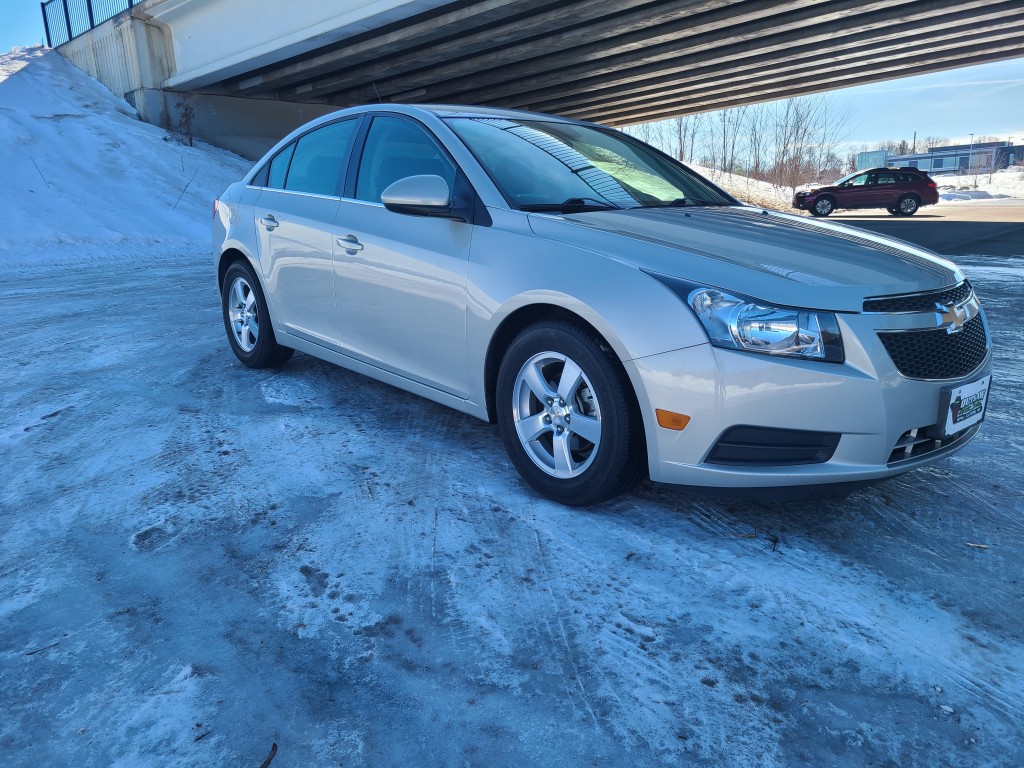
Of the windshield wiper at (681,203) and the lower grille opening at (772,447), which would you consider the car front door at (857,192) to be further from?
the lower grille opening at (772,447)

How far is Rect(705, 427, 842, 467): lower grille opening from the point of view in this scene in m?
2.59

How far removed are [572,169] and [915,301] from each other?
5.52 ft

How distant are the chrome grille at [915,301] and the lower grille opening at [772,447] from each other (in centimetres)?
47

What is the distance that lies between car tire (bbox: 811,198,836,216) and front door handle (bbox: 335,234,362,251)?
98.8ft

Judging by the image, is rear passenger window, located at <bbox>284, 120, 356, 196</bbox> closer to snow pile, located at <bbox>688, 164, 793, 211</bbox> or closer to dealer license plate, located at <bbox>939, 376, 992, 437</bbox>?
dealer license plate, located at <bbox>939, 376, 992, 437</bbox>

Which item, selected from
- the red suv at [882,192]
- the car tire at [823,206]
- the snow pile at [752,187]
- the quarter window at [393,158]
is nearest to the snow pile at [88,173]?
the quarter window at [393,158]

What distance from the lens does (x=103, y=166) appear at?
56.2 ft

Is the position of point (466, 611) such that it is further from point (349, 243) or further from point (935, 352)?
point (349, 243)

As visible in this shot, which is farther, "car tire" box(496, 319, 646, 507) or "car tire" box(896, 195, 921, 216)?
"car tire" box(896, 195, 921, 216)

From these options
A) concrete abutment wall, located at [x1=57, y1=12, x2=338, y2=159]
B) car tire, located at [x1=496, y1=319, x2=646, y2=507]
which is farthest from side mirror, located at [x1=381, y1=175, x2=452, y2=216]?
concrete abutment wall, located at [x1=57, y1=12, x2=338, y2=159]

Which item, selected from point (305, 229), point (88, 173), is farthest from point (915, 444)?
point (88, 173)

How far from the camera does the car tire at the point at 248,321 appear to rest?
4.91 m

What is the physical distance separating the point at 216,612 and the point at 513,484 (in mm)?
1367

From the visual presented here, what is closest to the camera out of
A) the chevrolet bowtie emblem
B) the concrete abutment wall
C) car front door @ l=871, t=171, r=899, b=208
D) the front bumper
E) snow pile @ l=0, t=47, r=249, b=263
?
the front bumper
